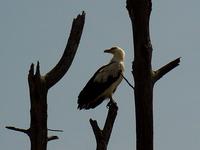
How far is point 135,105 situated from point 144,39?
0.58m

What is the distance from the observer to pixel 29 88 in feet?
26.2

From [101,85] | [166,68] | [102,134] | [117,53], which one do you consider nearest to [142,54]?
[166,68]

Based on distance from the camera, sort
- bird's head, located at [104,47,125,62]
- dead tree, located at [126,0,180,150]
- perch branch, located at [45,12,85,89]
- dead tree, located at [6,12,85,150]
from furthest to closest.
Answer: bird's head, located at [104,47,125,62]
perch branch, located at [45,12,85,89]
dead tree, located at [6,12,85,150]
dead tree, located at [126,0,180,150]

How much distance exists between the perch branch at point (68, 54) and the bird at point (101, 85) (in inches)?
159

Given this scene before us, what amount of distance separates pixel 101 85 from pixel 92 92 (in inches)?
13.2

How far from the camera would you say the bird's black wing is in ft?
41.0

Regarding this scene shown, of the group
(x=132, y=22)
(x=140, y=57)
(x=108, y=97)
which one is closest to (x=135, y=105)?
(x=140, y=57)

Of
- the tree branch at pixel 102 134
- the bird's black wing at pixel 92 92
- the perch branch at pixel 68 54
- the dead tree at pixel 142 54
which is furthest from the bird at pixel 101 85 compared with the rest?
the dead tree at pixel 142 54

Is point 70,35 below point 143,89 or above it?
above

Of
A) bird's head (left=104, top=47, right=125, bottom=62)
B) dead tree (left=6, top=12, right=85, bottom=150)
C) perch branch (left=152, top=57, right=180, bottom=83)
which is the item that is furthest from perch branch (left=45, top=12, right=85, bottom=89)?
bird's head (left=104, top=47, right=125, bottom=62)

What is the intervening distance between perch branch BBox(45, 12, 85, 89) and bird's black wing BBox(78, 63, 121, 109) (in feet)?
13.4

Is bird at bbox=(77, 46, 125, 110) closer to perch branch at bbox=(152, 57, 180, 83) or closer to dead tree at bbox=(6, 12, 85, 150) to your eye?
dead tree at bbox=(6, 12, 85, 150)

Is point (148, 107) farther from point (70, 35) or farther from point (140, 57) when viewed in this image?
point (70, 35)

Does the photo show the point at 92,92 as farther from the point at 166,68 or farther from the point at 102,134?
the point at 166,68
